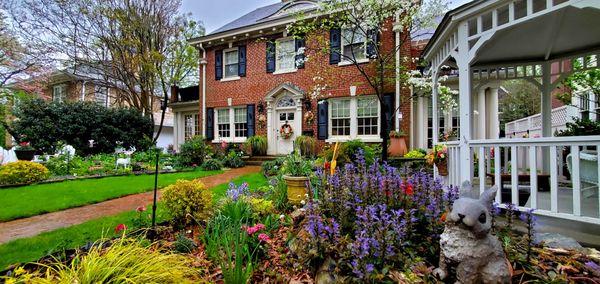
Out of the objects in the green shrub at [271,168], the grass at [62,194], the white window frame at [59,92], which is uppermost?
the white window frame at [59,92]

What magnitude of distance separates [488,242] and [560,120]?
11.7 metres

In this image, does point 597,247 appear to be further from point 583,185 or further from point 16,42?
point 16,42

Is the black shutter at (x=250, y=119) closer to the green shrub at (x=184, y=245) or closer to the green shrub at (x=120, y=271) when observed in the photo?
the green shrub at (x=184, y=245)

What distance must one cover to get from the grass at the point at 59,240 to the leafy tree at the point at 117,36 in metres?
11.5

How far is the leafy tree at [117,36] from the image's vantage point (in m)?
13.2

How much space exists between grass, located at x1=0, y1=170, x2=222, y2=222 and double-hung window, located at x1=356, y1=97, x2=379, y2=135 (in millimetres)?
6469

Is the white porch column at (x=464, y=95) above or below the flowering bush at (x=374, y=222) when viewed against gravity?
above

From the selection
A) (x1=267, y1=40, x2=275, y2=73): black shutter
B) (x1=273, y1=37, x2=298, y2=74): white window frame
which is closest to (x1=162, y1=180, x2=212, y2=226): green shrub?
(x1=273, y1=37, x2=298, y2=74): white window frame

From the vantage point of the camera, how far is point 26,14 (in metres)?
13.1

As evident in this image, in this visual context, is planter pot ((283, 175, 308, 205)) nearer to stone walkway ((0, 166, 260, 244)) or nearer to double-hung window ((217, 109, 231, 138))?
stone walkway ((0, 166, 260, 244))

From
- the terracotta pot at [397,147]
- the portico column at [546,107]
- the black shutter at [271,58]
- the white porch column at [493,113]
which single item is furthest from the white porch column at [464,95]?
the black shutter at [271,58]

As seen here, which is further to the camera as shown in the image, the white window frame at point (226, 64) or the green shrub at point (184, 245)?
the white window frame at point (226, 64)

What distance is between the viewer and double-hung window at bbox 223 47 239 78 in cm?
1255

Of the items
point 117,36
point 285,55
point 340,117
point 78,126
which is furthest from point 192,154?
point 117,36
